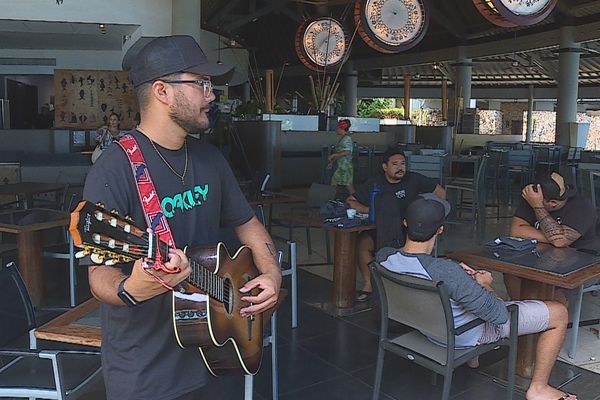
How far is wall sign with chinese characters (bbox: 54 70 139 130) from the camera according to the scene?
810 cm

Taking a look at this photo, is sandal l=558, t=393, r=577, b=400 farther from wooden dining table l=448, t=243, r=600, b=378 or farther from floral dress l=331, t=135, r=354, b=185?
floral dress l=331, t=135, r=354, b=185

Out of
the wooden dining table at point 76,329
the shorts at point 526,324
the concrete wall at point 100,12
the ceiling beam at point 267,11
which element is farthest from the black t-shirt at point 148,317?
the ceiling beam at point 267,11

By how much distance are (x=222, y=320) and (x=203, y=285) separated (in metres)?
0.13

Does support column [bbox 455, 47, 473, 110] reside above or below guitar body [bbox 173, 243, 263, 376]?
above

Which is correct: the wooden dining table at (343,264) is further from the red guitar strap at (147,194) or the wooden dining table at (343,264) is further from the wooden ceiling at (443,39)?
the wooden ceiling at (443,39)

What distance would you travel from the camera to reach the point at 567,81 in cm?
1187

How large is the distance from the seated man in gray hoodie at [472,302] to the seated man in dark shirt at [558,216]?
51 centimetres

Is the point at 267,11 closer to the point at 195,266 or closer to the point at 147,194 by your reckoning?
the point at 147,194

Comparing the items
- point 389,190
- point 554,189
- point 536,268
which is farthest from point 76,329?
point 389,190

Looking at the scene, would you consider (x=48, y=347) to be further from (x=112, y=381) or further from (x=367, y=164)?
(x=367, y=164)

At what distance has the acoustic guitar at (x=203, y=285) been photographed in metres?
1.06

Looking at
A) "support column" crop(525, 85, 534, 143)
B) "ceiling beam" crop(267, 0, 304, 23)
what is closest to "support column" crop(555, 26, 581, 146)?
"ceiling beam" crop(267, 0, 304, 23)

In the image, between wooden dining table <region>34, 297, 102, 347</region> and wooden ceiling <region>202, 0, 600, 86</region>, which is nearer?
wooden dining table <region>34, 297, 102, 347</region>

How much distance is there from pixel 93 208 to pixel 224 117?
29.4 ft
